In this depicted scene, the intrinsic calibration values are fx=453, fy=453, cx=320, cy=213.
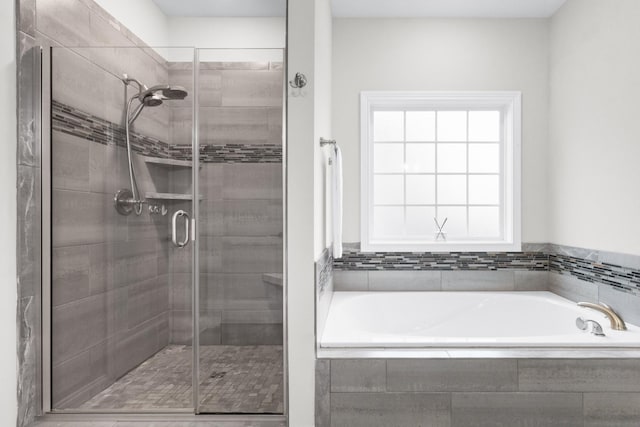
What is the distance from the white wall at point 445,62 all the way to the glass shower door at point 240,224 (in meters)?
1.21

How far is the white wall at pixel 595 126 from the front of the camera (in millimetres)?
2352

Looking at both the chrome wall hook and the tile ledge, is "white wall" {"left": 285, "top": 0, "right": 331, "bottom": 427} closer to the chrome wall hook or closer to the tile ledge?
the chrome wall hook

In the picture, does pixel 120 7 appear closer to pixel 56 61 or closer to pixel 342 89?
pixel 56 61

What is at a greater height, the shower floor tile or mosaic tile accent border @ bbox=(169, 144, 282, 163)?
mosaic tile accent border @ bbox=(169, 144, 282, 163)

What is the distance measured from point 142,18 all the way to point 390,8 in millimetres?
1656

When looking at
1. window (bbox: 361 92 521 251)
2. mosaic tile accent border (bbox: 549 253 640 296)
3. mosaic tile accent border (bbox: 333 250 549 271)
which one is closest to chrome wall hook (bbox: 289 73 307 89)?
window (bbox: 361 92 521 251)

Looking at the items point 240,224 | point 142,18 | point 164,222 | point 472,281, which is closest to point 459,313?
point 472,281

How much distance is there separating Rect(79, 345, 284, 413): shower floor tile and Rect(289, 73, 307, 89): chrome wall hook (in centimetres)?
122

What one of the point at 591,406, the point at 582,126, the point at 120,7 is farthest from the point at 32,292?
the point at 582,126

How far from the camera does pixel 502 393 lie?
1.94 meters

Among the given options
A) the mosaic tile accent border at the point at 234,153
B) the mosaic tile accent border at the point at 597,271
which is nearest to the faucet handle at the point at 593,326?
the mosaic tile accent border at the point at 597,271

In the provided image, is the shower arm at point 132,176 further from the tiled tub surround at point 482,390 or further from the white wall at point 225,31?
the white wall at point 225,31

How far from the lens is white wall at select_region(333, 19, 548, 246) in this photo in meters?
3.25

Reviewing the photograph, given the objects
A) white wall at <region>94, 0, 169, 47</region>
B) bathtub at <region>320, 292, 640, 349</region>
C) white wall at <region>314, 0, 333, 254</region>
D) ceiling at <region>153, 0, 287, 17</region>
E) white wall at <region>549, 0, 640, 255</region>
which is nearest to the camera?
white wall at <region>314, 0, 333, 254</region>
